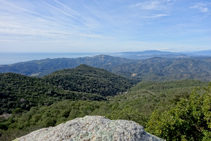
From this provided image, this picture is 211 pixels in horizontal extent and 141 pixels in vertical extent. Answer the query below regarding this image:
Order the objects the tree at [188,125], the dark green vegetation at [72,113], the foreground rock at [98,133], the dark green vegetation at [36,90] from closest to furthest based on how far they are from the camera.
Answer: the foreground rock at [98,133], the tree at [188,125], the dark green vegetation at [72,113], the dark green vegetation at [36,90]

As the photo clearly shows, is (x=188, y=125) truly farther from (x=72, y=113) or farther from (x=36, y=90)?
(x=36, y=90)

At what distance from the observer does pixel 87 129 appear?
6496mm

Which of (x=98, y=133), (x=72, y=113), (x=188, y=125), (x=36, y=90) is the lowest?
(x=36, y=90)

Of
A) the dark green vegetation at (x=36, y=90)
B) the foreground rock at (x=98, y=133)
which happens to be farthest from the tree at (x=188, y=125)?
the dark green vegetation at (x=36, y=90)

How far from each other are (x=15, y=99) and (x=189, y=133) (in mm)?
71385

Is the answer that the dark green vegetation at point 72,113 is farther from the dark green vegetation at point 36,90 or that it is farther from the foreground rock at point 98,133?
the dark green vegetation at point 36,90

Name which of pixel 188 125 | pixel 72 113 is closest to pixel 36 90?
pixel 72 113

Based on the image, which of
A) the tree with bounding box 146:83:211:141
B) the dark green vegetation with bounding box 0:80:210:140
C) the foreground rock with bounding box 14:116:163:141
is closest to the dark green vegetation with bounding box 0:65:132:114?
the dark green vegetation with bounding box 0:80:210:140

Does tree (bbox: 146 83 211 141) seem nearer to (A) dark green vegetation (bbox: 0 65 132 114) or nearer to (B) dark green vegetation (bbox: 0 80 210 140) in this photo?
(B) dark green vegetation (bbox: 0 80 210 140)

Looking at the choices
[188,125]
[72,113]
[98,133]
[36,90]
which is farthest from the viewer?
[36,90]

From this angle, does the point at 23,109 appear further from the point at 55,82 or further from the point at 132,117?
the point at 55,82

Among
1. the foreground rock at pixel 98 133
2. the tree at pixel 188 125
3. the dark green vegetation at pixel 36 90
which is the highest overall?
the foreground rock at pixel 98 133

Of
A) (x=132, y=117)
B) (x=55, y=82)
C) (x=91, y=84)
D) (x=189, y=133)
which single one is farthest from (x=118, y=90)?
(x=189, y=133)

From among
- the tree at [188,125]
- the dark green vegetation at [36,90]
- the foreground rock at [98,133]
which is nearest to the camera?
the foreground rock at [98,133]
